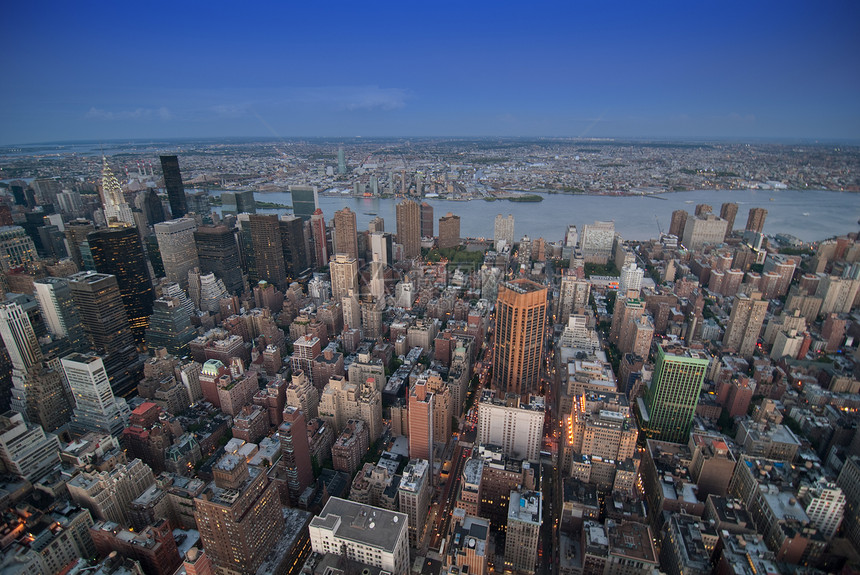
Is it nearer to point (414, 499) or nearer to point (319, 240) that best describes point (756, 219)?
point (319, 240)

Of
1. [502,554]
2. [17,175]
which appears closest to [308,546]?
[502,554]

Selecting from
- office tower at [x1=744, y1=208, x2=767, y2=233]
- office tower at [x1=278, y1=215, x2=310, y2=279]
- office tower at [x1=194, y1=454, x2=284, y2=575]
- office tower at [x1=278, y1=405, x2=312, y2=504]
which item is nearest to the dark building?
office tower at [x1=278, y1=215, x2=310, y2=279]

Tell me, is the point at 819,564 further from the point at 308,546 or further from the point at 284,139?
the point at 284,139

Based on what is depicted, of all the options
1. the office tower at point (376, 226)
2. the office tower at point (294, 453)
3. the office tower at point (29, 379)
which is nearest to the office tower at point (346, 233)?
the office tower at point (376, 226)

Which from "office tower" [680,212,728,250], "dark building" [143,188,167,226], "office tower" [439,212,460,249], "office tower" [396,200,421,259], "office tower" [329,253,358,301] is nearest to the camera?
"office tower" [329,253,358,301]

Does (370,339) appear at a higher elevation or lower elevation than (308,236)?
lower

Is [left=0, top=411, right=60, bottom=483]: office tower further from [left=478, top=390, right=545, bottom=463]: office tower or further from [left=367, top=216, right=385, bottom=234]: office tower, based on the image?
[left=367, top=216, right=385, bottom=234]: office tower
